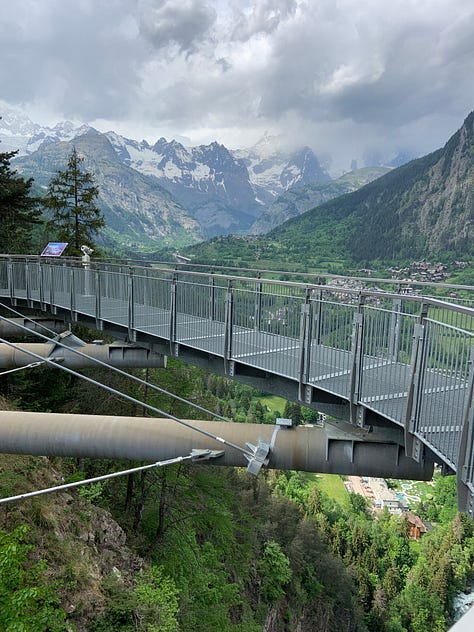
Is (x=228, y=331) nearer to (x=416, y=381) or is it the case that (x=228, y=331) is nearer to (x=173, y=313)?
(x=173, y=313)

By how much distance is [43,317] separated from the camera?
1545 cm

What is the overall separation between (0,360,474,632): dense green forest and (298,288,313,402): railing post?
4.23m

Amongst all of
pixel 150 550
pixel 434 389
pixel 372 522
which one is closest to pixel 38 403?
pixel 150 550

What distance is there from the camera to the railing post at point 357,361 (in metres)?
6.35

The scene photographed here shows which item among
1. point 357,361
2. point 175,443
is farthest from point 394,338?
point 175,443

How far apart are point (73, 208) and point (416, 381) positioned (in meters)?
25.4

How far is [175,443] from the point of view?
22.0 ft

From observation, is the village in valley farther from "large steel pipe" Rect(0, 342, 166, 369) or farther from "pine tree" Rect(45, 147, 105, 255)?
"large steel pipe" Rect(0, 342, 166, 369)

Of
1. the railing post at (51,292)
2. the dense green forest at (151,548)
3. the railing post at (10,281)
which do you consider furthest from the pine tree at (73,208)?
the railing post at (51,292)

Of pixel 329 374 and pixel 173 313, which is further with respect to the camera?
pixel 173 313

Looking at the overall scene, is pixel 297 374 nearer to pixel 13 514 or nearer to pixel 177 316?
pixel 177 316

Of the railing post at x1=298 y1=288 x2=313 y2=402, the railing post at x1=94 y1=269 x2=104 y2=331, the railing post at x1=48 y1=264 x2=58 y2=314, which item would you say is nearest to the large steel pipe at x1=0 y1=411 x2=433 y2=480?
the railing post at x1=298 y1=288 x2=313 y2=402

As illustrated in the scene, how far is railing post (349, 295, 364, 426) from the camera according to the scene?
20.8ft

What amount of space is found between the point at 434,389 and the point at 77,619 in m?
A: 8.87
